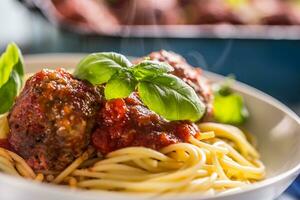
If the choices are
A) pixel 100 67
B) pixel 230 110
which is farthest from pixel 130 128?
pixel 230 110

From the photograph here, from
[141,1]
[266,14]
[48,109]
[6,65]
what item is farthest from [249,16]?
[48,109]

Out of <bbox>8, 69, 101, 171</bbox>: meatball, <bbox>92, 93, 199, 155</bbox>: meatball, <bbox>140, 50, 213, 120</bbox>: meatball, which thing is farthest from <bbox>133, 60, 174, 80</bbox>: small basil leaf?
<bbox>140, 50, 213, 120</bbox>: meatball

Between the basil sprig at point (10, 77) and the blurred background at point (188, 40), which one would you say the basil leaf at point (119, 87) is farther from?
the blurred background at point (188, 40)

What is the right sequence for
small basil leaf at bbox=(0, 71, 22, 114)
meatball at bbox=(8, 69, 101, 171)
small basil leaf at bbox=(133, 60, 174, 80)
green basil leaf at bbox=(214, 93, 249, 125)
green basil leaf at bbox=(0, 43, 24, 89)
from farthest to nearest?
green basil leaf at bbox=(214, 93, 249, 125) → green basil leaf at bbox=(0, 43, 24, 89) → small basil leaf at bbox=(0, 71, 22, 114) → small basil leaf at bbox=(133, 60, 174, 80) → meatball at bbox=(8, 69, 101, 171)

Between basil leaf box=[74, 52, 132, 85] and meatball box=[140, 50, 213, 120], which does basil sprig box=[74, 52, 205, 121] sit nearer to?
basil leaf box=[74, 52, 132, 85]

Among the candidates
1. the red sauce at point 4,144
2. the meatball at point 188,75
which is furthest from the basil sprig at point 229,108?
the red sauce at point 4,144

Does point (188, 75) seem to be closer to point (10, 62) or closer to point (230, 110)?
point (230, 110)

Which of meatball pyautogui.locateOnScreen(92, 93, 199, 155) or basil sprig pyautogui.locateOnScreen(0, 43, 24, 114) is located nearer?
meatball pyautogui.locateOnScreen(92, 93, 199, 155)
